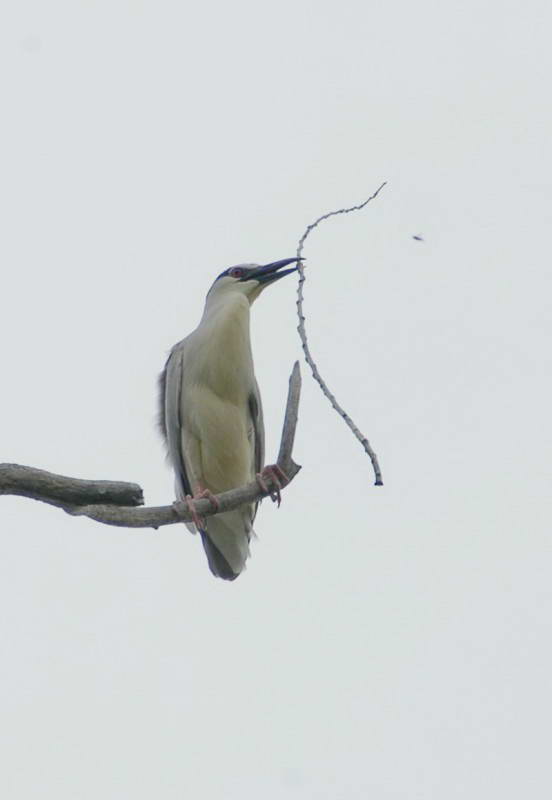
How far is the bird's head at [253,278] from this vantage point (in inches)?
247

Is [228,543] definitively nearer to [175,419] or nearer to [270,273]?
[175,419]

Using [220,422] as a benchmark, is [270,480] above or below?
below

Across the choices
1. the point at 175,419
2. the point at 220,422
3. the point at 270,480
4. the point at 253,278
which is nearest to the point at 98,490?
the point at 270,480

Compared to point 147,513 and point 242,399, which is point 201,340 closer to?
point 242,399

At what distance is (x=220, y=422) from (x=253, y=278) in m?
0.88

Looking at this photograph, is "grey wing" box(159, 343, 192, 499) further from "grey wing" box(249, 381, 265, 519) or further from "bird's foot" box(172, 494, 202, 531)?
"bird's foot" box(172, 494, 202, 531)

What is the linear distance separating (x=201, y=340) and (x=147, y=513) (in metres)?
2.01

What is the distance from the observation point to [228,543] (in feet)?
19.9

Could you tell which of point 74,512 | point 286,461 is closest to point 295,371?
point 286,461

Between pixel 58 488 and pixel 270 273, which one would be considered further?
pixel 270 273

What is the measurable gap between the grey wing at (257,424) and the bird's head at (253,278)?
1.78 feet

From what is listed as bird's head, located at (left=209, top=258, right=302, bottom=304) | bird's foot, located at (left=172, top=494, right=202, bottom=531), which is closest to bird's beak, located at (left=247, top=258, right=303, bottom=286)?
bird's head, located at (left=209, top=258, right=302, bottom=304)

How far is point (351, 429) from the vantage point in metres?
3.68

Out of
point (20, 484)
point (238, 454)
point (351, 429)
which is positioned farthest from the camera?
point (238, 454)
